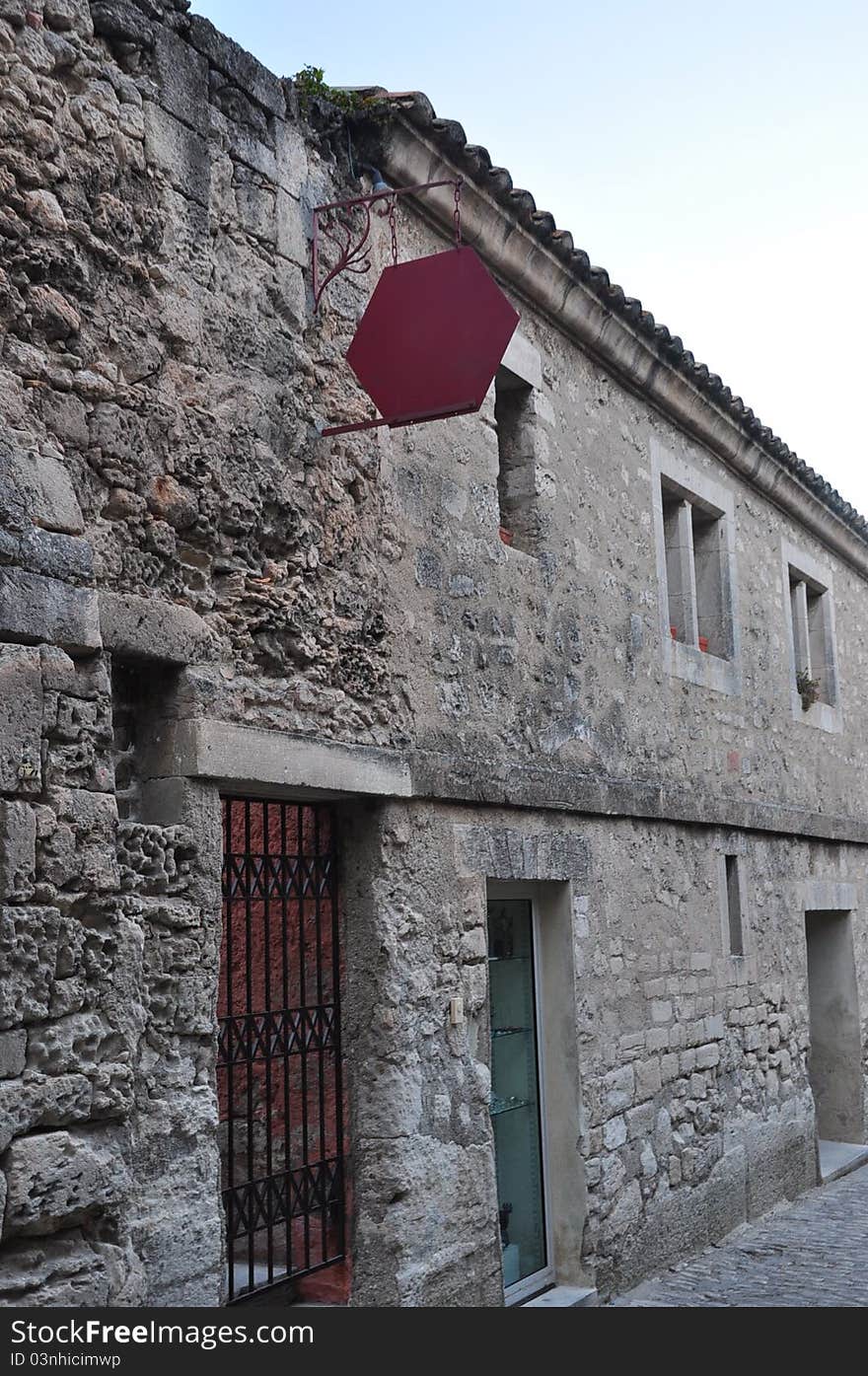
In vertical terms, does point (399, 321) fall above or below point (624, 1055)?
above

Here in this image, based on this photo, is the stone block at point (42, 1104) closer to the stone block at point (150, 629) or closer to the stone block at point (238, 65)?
the stone block at point (150, 629)

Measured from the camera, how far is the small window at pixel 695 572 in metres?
8.29

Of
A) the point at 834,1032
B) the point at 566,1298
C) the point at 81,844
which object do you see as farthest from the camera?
the point at 834,1032

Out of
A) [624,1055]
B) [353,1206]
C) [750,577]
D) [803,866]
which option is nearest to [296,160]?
[353,1206]

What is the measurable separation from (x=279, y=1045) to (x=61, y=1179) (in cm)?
134

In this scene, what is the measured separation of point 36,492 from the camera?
3695 mm

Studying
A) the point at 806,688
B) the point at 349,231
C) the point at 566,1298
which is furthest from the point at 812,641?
the point at 349,231

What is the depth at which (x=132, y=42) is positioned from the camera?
4207 mm

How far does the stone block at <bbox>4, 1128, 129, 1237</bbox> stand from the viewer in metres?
3.33

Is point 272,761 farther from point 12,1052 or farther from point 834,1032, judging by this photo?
point 834,1032

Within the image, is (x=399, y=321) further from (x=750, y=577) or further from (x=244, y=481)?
(x=750, y=577)

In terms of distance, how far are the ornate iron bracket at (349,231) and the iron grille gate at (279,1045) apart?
190 centimetres

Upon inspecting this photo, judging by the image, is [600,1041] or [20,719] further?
[600,1041]

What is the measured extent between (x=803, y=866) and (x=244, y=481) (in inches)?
252
